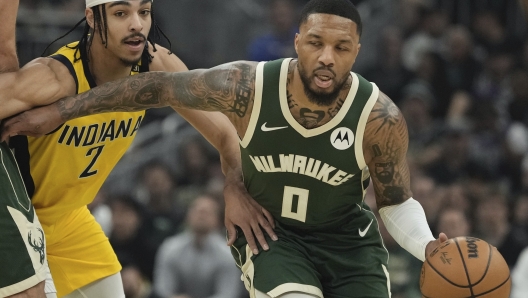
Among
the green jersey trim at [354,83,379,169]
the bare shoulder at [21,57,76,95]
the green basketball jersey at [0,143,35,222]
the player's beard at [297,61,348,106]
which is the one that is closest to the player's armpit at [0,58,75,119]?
the bare shoulder at [21,57,76,95]

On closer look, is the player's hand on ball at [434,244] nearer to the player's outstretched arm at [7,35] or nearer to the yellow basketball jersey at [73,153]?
the yellow basketball jersey at [73,153]

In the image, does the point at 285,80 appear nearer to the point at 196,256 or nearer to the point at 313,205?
the point at 313,205

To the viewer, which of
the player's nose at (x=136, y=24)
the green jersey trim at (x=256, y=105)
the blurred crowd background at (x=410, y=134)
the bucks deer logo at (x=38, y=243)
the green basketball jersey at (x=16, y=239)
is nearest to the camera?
the green basketball jersey at (x=16, y=239)

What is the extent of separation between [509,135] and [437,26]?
6.80ft

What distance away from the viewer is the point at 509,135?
11359 mm

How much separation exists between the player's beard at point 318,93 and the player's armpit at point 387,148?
227mm

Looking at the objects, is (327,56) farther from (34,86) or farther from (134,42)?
(34,86)

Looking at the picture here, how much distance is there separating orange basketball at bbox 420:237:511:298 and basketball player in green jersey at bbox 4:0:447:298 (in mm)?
143

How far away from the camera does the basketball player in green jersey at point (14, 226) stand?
4801mm

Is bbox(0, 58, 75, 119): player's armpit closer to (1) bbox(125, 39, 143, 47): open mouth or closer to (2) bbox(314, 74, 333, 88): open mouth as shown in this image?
(1) bbox(125, 39, 143, 47): open mouth

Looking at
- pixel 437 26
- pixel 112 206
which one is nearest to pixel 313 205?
pixel 112 206

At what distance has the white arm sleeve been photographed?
5219mm

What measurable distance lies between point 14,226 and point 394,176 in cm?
207


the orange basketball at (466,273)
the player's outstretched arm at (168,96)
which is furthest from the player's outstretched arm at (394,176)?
the player's outstretched arm at (168,96)
